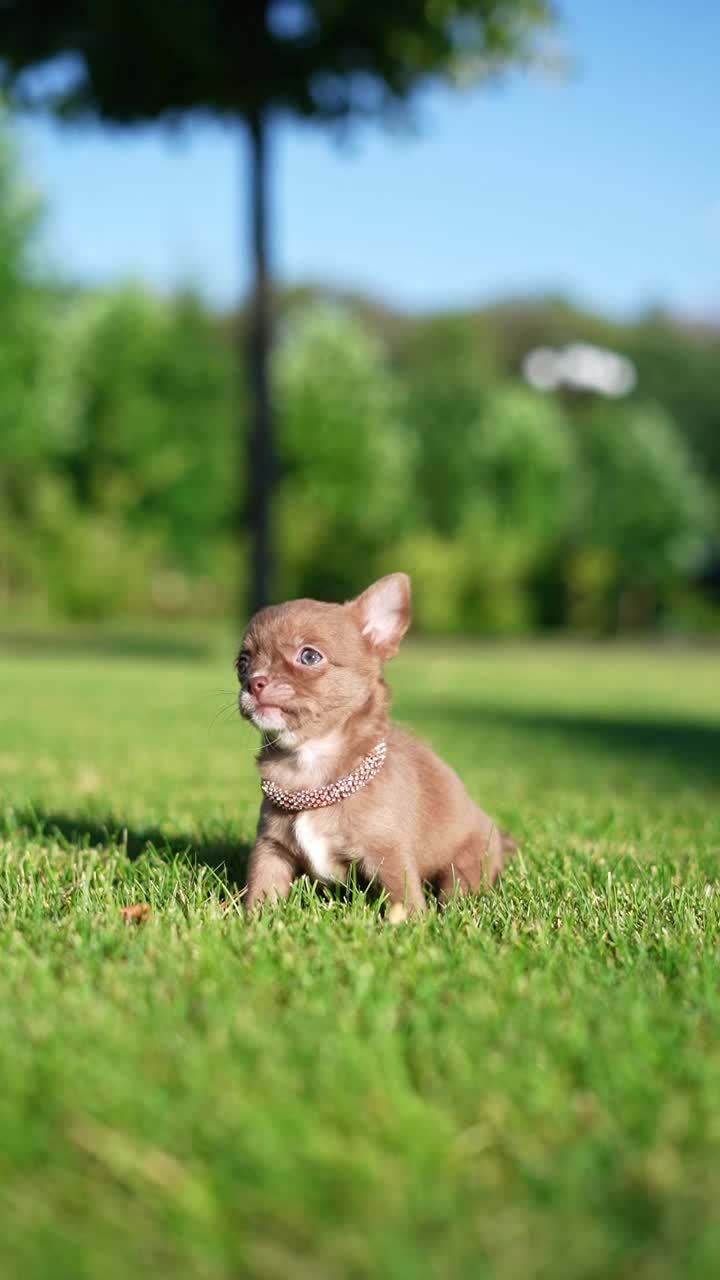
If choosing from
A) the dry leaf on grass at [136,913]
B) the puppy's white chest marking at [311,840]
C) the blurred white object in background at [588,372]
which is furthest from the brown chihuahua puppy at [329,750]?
the blurred white object in background at [588,372]

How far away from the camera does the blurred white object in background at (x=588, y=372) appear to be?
84.0 meters

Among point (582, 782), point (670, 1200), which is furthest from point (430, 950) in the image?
point (582, 782)

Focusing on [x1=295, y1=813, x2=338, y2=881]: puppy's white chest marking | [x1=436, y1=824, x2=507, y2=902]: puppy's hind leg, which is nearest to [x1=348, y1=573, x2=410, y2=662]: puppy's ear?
[x1=295, y1=813, x2=338, y2=881]: puppy's white chest marking

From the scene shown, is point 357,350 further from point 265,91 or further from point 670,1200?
point 670,1200

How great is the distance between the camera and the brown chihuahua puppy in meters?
3.19

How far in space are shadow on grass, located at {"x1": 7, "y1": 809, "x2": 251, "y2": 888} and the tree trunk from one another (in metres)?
13.3

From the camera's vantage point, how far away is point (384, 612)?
11.2 ft

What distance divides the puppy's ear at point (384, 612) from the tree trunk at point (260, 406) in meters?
14.7

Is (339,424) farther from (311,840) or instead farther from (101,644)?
(311,840)

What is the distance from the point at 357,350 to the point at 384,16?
31170 millimetres

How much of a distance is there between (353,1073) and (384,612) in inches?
61.5

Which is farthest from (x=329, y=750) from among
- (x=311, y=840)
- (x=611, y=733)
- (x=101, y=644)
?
(x=101, y=644)

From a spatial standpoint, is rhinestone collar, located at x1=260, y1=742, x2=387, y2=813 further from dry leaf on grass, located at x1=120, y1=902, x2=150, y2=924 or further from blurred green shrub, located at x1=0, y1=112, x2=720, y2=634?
blurred green shrub, located at x1=0, y1=112, x2=720, y2=634

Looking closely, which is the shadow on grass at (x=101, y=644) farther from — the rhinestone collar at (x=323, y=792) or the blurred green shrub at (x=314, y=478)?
the rhinestone collar at (x=323, y=792)
